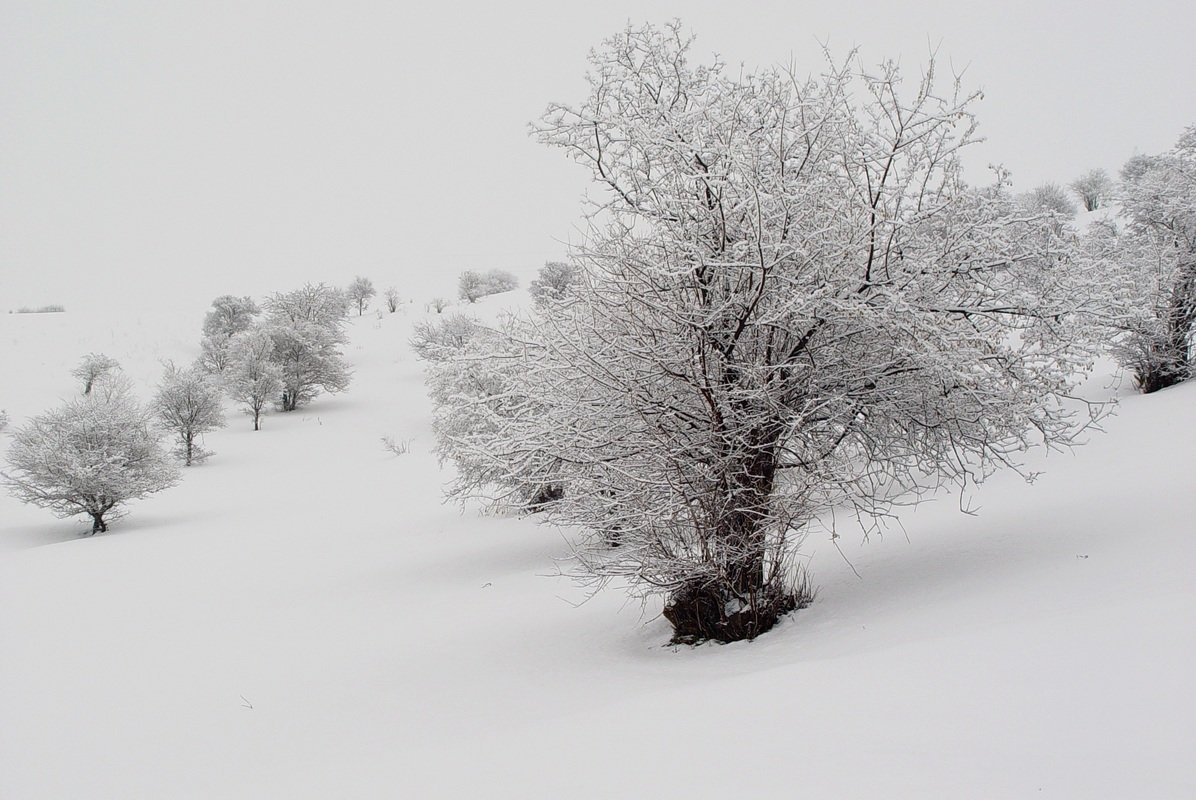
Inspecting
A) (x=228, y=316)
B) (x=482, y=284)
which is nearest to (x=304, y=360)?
(x=228, y=316)

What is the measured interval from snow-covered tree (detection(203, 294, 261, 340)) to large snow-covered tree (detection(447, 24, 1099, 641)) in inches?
1566

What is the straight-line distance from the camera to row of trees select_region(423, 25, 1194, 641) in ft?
17.7

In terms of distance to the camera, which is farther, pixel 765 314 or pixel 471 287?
pixel 471 287

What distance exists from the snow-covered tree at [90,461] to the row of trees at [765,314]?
14.2 m

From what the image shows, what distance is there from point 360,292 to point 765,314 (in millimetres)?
60009

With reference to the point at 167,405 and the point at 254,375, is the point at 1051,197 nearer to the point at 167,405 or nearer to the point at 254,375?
the point at 254,375

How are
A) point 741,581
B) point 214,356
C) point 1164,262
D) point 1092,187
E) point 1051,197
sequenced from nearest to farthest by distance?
point 741,581
point 1164,262
point 214,356
point 1051,197
point 1092,187

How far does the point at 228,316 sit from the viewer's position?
143 feet

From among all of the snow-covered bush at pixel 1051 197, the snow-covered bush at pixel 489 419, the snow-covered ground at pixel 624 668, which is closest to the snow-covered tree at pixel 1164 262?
the snow-covered ground at pixel 624 668

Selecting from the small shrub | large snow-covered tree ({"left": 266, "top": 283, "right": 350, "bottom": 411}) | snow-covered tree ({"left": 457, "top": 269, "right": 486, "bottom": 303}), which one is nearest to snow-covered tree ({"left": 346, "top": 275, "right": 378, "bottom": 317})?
snow-covered tree ({"left": 457, "top": 269, "right": 486, "bottom": 303})

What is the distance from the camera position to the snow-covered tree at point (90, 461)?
52.4 feet

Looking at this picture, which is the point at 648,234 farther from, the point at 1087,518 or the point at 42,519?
the point at 42,519

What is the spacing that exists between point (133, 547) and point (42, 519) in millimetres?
5875

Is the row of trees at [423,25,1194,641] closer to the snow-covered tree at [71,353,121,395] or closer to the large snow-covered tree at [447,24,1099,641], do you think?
the large snow-covered tree at [447,24,1099,641]
